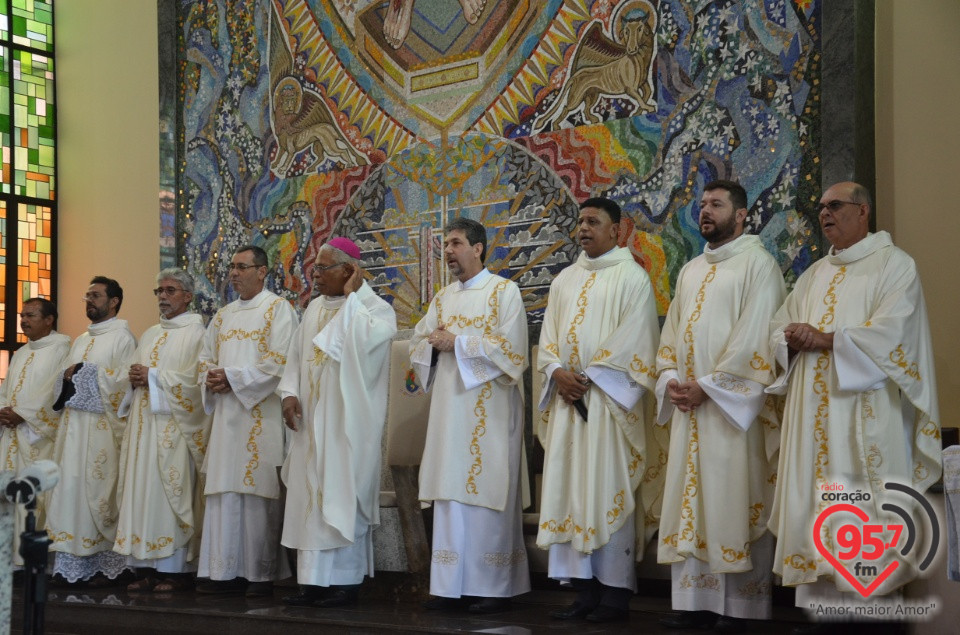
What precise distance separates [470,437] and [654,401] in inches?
40.5

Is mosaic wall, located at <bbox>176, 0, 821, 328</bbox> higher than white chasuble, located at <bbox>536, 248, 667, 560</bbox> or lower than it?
higher

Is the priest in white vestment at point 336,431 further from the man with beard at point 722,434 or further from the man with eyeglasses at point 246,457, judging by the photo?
the man with beard at point 722,434

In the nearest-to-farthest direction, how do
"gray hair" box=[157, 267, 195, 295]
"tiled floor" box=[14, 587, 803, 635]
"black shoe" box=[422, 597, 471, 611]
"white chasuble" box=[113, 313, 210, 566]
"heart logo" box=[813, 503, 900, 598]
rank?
1. "heart logo" box=[813, 503, 900, 598]
2. "tiled floor" box=[14, 587, 803, 635]
3. "black shoe" box=[422, 597, 471, 611]
4. "white chasuble" box=[113, 313, 210, 566]
5. "gray hair" box=[157, 267, 195, 295]

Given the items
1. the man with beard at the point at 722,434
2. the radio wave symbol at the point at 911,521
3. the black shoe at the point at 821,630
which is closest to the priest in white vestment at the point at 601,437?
the man with beard at the point at 722,434

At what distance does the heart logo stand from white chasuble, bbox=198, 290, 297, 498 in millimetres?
3586

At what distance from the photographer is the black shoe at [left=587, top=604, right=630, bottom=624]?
237 inches

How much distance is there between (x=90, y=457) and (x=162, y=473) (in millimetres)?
756

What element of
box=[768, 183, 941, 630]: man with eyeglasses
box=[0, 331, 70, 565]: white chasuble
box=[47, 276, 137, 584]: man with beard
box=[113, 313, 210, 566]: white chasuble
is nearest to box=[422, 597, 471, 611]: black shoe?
box=[768, 183, 941, 630]: man with eyeglasses

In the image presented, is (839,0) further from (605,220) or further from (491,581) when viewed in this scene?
(491,581)

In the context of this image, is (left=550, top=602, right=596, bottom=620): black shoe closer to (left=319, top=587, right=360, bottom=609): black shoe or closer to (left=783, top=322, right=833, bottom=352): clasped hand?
(left=319, top=587, right=360, bottom=609): black shoe

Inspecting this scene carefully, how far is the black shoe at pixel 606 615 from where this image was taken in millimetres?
6031

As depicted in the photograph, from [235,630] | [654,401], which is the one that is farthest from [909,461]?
[235,630]

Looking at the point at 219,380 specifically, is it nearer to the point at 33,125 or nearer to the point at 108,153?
the point at 108,153

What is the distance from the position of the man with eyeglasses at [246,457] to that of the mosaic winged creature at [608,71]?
2315mm
